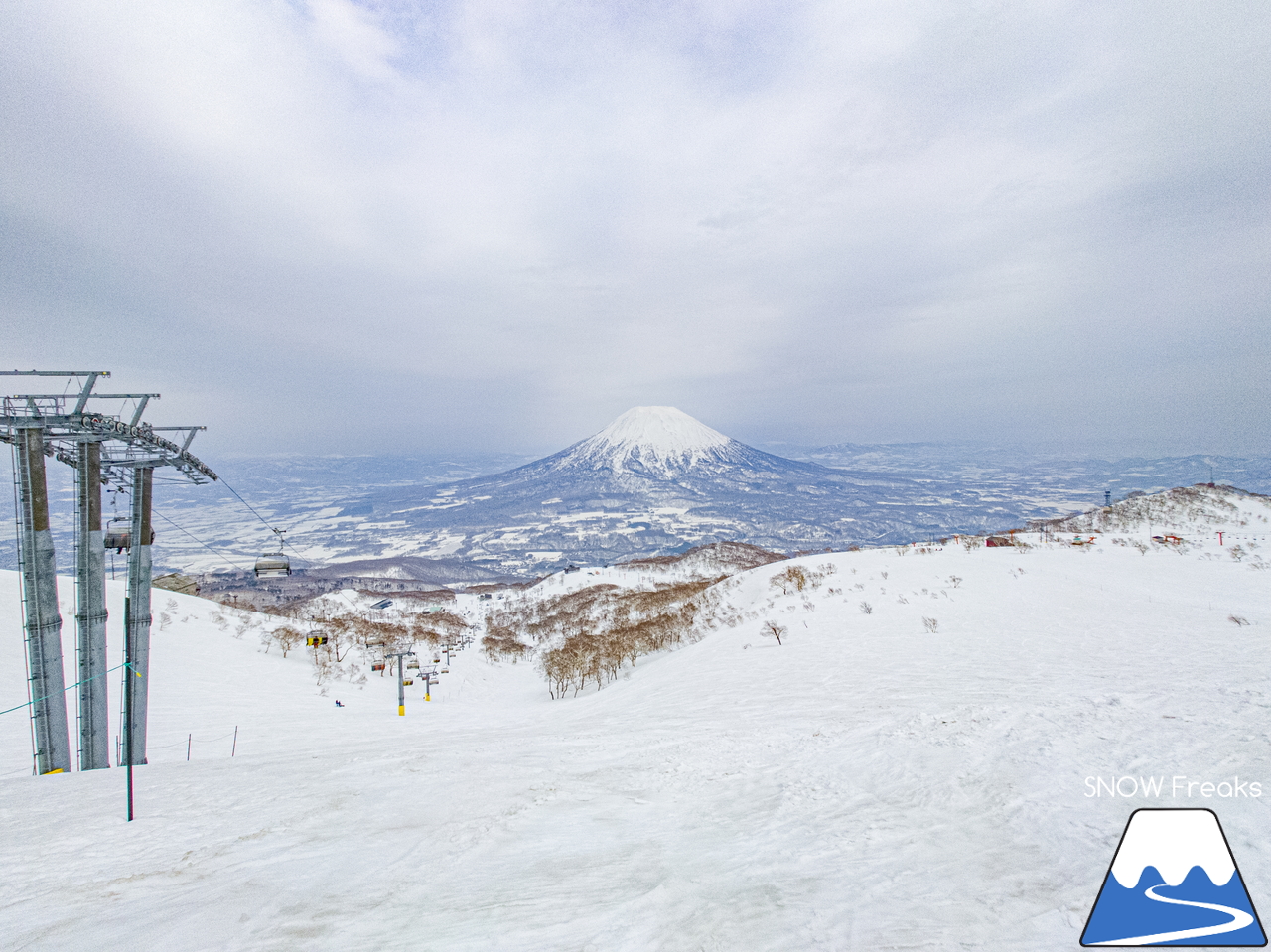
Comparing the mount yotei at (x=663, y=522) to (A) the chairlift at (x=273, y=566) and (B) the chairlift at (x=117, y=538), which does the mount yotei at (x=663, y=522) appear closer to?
(A) the chairlift at (x=273, y=566)

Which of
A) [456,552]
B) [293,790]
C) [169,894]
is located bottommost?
[456,552]

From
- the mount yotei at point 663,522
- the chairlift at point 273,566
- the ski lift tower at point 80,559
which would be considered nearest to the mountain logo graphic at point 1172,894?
the ski lift tower at point 80,559

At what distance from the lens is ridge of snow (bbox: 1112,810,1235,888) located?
3.38 meters

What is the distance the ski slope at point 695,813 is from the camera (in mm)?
3760

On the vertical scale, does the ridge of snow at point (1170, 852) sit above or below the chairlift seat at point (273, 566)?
below

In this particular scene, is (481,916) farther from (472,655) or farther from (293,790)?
(472,655)

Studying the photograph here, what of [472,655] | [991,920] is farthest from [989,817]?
[472,655]

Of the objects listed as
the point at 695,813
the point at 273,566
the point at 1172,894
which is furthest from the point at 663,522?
the point at 1172,894

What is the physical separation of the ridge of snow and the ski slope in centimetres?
38

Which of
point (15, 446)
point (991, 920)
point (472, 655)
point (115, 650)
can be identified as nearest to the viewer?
point (991, 920)

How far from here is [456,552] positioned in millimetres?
135875

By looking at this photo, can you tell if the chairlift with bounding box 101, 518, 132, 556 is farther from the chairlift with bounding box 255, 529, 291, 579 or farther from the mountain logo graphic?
the mountain logo graphic

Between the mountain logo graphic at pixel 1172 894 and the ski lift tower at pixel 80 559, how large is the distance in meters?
12.1

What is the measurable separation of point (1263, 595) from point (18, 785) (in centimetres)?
3183
